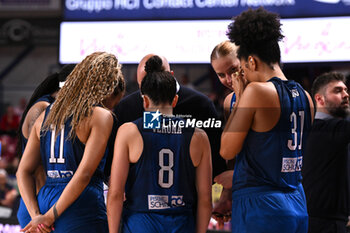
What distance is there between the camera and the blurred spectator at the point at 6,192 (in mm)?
6016

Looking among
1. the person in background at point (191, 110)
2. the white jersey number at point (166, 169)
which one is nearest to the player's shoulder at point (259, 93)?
the white jersey number at point (166, 169)

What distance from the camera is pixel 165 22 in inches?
205

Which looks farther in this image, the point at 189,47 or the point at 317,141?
the point at 189,47

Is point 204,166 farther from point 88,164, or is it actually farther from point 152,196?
point 88,164

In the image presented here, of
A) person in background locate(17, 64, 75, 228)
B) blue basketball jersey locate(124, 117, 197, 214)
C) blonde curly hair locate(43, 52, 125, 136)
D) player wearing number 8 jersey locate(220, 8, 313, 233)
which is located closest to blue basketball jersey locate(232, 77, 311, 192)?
player wearing number 8 jersey locate(220, 8, 313, 233)

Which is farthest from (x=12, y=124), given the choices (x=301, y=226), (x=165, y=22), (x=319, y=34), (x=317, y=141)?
(x=301, y=226)

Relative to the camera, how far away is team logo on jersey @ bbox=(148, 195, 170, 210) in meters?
2.28

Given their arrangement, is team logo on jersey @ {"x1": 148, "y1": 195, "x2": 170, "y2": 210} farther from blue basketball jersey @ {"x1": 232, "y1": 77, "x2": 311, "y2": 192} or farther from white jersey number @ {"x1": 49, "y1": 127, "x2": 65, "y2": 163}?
white jersey number @ {"x1": 49, "y1": 127, "x2": 65, "y2": 163}

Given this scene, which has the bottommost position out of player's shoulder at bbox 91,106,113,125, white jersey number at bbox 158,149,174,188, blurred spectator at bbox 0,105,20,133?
blurred spectator at bbox 0,105,20,133

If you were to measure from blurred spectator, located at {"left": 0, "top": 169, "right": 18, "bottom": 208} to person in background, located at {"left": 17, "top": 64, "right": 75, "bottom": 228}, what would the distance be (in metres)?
3.25

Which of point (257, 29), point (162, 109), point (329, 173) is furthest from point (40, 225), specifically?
point (329, 173)

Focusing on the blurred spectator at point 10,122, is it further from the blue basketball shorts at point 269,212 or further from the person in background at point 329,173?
the blue basketball shorts at point 269,212

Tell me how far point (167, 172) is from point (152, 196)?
0.46 feet

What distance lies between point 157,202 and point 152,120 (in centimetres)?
40
